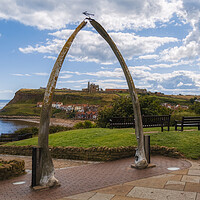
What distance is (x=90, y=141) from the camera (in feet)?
39.4

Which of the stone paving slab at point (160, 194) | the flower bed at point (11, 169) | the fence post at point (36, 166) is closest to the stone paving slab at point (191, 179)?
the stone paving slab at point (160, 194)

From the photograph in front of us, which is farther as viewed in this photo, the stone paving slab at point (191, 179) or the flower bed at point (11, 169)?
the flower bed at point (11, 169)

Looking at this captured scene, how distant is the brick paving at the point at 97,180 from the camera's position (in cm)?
562

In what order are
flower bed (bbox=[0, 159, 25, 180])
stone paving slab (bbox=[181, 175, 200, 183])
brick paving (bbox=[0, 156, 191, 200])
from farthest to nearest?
1. flower bed (bbox=[0, 159, 25, 180])
2. stone paving slab (bbox=[181, 175, 200, 183])
3. brick paving (bbox=[0, 156, 191, 200])

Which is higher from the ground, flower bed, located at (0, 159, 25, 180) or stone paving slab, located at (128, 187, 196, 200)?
stone paving slab, located at (128, 187, 196, 200)

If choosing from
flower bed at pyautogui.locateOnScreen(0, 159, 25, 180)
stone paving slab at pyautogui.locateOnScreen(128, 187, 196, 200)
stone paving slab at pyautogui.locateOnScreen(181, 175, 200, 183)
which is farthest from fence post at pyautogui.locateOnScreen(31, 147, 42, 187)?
stone paving slab at pyautogui.locateOnScreen(181, 175, 200, 183)

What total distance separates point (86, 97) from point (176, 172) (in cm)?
14002

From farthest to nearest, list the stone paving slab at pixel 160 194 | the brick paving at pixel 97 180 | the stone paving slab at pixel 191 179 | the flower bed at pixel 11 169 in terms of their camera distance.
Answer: the flower bed at pixel 11 169 < the stone paving slab at pixel 191 179 < the brick paving at pixel 97 180 < the stone paving slab at pixel 160 194

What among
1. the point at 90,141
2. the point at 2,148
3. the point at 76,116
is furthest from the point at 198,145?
the point at 76,116

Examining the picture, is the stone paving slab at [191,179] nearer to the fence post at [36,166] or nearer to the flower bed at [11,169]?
the fence post at [36,166]

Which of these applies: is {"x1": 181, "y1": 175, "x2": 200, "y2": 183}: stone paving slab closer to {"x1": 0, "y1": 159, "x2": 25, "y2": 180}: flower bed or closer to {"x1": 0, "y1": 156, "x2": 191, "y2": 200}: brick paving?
{"x1": 0, "y1": 156, "x2": 191, "y2": 200}: brick paving

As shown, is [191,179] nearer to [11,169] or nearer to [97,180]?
[97,180]

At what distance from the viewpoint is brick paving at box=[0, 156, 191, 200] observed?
562 cm

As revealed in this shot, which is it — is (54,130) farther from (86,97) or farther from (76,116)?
(86,97)
